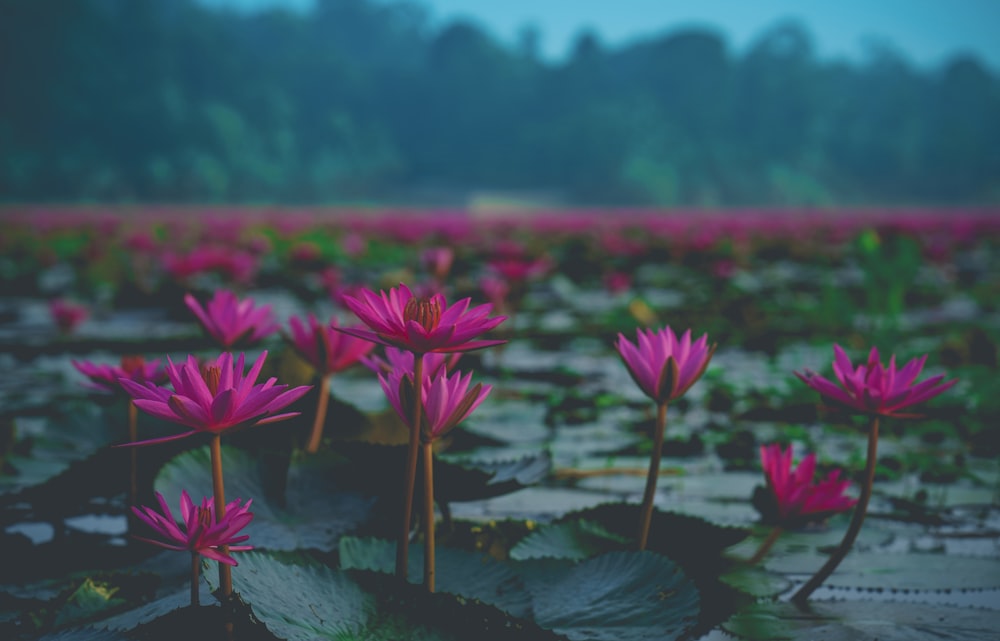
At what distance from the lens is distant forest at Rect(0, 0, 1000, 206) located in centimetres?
4462

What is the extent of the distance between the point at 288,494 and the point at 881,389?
844 mm

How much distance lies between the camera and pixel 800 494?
130 centimetres

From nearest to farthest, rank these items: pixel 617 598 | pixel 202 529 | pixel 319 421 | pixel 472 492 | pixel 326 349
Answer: pixel 202 529 → pixel 617 598 → pixel 472 492 → pixel 326 349 → pixel 319 421

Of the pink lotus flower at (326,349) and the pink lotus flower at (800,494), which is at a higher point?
the pink lotus flower at (326,349)

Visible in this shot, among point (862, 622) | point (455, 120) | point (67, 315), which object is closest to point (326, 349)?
point (862, 622)

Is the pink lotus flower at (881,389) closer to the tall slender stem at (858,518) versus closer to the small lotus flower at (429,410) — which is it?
the tall slender stem at (858,518)

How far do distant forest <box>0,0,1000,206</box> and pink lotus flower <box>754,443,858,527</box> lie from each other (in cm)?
4229

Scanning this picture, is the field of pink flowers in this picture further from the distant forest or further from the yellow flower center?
the distant forest

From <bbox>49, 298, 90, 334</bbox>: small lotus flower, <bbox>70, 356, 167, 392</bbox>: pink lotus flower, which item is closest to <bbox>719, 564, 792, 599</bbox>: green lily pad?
<bbox>70, 356, 167, 392</bbox>: pink lotus flower

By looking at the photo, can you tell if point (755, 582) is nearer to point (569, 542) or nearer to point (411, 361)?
point (569, 542)

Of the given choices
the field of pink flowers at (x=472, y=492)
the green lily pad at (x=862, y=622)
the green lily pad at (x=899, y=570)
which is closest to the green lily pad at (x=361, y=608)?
the field of pink flowers at (x=472, y=492)

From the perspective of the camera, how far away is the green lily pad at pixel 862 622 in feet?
3.93

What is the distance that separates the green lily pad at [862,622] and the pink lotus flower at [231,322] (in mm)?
866

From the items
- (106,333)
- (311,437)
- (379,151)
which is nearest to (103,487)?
(311,437)
